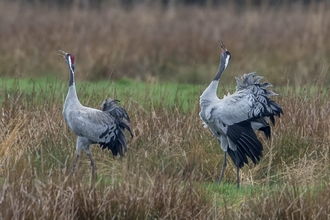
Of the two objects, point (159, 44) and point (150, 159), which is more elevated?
point (150, 159)

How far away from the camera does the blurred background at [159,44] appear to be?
13.5 metres

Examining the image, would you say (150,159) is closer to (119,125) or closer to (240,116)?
(119,125)

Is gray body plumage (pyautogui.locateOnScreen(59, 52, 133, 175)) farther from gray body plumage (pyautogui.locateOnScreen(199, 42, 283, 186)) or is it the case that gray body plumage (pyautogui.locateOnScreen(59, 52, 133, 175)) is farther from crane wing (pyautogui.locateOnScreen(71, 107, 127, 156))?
gray body plumage (pyautogui.locateOnScreen(199, 42, 283, 186))

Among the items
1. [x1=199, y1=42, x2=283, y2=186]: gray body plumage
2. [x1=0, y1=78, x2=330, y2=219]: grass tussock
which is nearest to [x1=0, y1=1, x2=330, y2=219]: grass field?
[x1=0, y1=78, x2=330, y2=219]: grass tussock

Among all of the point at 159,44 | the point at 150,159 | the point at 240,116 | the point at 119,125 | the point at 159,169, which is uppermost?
the point at 240,116

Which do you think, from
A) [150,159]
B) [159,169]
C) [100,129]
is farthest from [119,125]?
[159,169]

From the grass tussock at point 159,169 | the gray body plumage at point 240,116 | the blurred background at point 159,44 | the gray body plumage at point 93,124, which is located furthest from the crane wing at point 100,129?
the blurred background at point 159,44

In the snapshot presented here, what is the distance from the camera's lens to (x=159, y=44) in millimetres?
14422

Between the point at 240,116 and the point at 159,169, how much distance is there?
0.87 m

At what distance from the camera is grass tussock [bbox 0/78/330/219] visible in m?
5.69

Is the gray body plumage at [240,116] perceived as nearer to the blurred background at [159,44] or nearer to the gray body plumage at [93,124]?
the gray body plumage at [93,124]

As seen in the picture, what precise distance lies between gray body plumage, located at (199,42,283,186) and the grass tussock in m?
0.26

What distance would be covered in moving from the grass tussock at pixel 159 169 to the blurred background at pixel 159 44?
455 cm

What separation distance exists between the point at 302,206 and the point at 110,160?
84.0 inches
